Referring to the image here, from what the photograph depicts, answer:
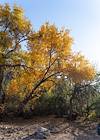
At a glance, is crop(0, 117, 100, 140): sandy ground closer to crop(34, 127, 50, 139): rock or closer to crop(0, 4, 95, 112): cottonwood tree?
crop(34, 127, 50, 139): rock

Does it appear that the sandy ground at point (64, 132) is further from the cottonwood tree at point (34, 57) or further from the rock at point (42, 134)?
the cottonwood tree at point (34, 57)

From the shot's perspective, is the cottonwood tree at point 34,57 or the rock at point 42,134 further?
the cottonwood tree at point 34,57

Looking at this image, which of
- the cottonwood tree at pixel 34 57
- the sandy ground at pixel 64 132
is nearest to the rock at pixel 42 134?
the sandy ground at pixel 64 132

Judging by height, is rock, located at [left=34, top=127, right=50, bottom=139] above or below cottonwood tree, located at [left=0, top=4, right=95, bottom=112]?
below

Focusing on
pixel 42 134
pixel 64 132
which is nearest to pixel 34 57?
pixel 64 132

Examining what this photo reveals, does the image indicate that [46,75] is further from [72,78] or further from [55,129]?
[55,129]

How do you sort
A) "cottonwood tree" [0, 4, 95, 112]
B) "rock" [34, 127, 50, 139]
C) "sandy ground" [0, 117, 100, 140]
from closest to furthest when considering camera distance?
"rock" [34, 127, 50, 139] → "sandy ground" [0, 117, 100, 140] → "cottonwood tree" [0, 4, 95, 112]

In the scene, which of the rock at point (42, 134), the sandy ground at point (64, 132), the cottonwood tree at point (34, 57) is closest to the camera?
the rock at point (42, 134)

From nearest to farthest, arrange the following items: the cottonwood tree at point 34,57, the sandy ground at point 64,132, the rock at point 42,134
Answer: the rock at point 42,134, the sandy ground at point 64,132, the cottonwood tree at point 34,57

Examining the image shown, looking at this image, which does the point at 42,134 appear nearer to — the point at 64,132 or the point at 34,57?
the point at 64,132

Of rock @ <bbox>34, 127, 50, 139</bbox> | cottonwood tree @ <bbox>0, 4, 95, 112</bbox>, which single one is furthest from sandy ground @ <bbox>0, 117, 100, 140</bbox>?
cottonwood tree @ <bbox>0, 4, 95, 112</bbox>

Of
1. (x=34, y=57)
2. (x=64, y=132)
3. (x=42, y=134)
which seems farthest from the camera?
(x=34, y=57)

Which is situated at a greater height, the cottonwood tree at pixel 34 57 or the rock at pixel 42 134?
the cottonwood tree at pixel 34 57

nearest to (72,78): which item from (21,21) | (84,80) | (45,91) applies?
(84,80)
